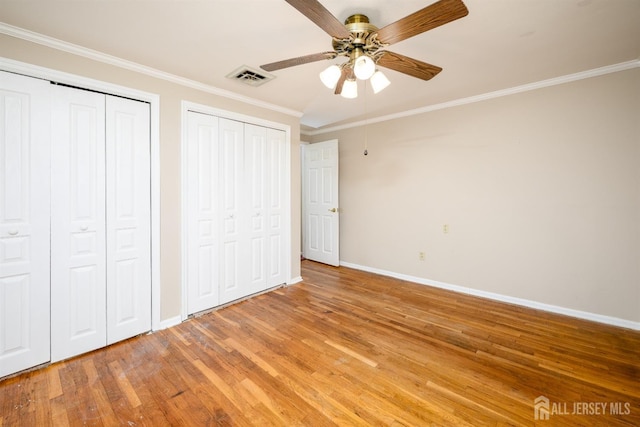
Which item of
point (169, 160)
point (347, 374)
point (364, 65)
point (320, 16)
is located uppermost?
point (320, 16)

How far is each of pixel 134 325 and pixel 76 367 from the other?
47cm

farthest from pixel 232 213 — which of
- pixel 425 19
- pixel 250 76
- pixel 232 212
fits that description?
pixel 425 19

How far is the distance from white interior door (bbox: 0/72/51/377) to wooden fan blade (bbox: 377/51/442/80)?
256cm

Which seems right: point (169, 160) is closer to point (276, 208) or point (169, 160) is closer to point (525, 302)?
point (276, 208)

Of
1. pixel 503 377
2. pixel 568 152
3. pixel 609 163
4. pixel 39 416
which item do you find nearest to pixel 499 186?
pixel 568 152

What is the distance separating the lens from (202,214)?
2893 mm

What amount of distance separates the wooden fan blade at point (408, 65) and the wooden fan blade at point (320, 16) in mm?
336

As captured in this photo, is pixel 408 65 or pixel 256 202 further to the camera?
pixel 256 202

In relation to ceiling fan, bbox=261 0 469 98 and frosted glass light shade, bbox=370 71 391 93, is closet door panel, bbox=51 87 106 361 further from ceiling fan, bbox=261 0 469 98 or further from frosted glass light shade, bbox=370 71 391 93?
frosted glass light shade, bbox=370 71 391 93

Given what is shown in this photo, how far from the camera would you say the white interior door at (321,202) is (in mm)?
4625

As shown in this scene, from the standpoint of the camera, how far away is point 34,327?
6.49 ft

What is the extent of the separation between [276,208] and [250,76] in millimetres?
1659

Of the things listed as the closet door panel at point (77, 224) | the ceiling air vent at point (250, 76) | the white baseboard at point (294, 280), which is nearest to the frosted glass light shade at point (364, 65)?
the ceiling air vent at point (250, 76)

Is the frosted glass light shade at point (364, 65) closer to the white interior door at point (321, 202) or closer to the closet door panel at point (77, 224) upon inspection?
the closet door panel at point (77, 224)
